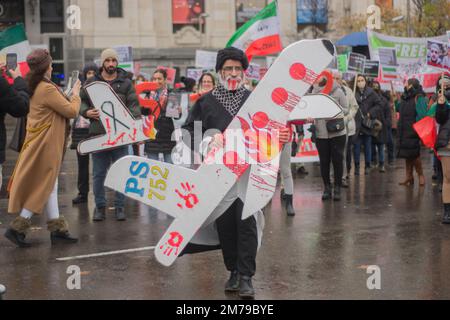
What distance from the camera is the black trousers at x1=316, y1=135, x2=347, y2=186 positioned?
11469 millimetres

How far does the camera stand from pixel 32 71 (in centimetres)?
820

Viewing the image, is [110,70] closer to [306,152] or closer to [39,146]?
[39,146]

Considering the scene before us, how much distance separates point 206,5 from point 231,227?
118 ft

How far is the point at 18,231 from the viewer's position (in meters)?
8.28

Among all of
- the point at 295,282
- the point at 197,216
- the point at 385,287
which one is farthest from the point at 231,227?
the point at 385,287

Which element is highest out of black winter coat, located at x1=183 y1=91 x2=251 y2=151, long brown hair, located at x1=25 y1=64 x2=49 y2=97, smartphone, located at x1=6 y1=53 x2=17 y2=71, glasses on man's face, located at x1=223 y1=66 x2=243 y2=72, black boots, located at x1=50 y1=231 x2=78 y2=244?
smartphone, located at x1=6 y1=53 x2=17 y2=71

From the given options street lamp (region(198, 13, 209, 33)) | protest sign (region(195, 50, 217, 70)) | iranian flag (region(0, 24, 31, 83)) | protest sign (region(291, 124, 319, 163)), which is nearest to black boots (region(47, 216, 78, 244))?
iranian flag (region(0, 24, 31, 83))

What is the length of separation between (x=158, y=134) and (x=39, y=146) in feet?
13.1

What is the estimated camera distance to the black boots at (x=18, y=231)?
826cm

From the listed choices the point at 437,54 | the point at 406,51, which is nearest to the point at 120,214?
the point at 437,54

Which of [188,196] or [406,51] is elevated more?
[406,51]

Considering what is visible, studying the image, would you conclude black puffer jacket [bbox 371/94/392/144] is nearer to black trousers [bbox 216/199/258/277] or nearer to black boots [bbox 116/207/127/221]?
black boots [bbox 116/207/127/221]

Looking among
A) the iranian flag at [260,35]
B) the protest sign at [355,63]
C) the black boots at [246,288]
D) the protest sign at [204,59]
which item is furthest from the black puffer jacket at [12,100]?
the protest sign at [204,59]
